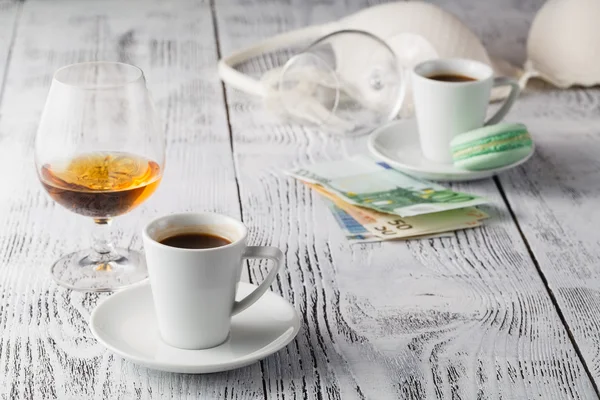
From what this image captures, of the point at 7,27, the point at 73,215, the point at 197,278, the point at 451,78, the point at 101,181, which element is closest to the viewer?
the point at 197,278

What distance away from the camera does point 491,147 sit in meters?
1.42

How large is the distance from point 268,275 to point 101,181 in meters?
0.25

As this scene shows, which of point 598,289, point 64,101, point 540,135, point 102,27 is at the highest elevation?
point 64,101

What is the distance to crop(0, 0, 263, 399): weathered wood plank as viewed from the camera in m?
0.96

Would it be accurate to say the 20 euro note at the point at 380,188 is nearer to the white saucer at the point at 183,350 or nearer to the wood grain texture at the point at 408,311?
the wood grain texture at the point at 408,311

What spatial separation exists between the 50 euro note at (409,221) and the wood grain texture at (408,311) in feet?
0.06

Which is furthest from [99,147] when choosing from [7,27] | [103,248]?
[7,27]

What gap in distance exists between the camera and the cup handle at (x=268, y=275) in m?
0.96

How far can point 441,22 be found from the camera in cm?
178

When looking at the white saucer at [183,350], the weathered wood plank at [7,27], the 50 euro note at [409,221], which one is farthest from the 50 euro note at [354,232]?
the weathered wood plank at [7,27]

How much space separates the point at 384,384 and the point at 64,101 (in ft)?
1.49

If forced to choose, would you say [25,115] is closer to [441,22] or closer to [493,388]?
[441,22]

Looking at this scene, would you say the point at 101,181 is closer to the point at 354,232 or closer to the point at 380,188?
the point at 354,232

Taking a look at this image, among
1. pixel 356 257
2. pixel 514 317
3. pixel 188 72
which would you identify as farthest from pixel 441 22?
pixel 514 317
